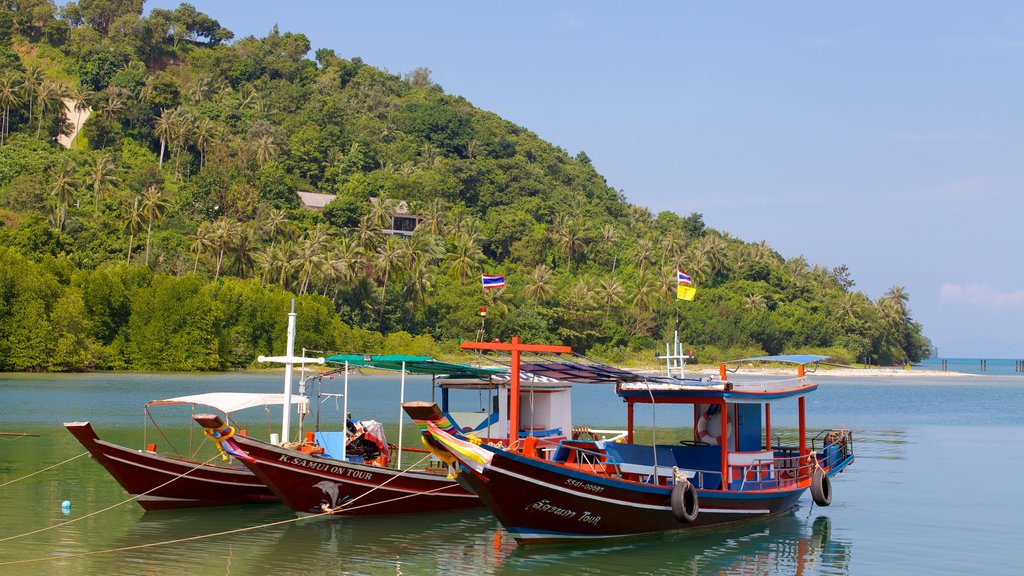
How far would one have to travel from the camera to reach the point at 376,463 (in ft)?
82.6

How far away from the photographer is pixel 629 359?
391 feet

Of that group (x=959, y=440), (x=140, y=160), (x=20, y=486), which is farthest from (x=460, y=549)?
(x=140, y=160)

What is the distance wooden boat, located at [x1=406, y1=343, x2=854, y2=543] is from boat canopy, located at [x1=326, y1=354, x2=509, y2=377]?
2.30 m

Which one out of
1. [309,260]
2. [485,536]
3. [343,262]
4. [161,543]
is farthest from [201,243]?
[485,536]

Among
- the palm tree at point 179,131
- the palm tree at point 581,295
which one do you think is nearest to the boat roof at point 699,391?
the palm tree at point 581,295

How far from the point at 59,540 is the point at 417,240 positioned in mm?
102833

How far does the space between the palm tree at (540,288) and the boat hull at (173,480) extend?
9620cm

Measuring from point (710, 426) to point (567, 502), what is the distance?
526cm

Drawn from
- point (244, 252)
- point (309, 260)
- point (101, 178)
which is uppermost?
point (101, 178)

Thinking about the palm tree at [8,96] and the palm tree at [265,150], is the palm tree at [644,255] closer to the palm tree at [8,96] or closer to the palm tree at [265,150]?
the palm tree at [265,150]

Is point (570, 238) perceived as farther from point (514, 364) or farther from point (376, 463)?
point (514, 364)

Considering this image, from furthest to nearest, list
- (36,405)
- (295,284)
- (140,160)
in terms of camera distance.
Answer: (140,160) < (295,284) < (36,405)

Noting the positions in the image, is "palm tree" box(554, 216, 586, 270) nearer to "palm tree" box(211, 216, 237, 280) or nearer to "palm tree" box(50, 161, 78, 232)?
"palm tree" box(211, 216, 237, 280)

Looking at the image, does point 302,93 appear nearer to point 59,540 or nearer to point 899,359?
point 899,359
